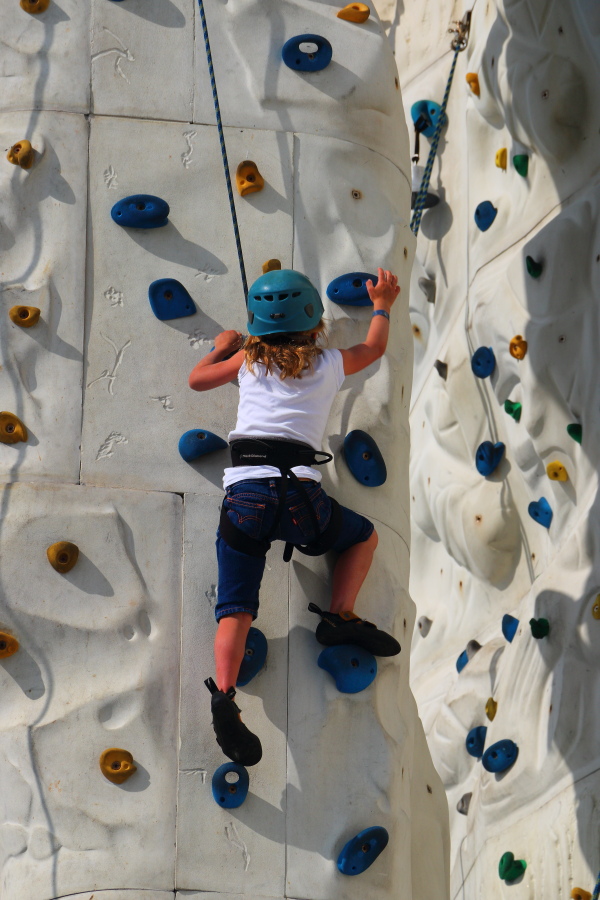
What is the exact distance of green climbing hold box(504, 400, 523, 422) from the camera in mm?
7617

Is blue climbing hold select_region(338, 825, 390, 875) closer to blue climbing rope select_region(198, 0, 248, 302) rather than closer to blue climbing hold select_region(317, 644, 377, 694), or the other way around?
blue climbing hold select_region(317, 644, 377, 694)

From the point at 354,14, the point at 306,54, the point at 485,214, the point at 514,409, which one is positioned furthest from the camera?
the point at 485,214

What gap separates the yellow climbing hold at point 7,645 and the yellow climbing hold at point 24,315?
1.17 metres

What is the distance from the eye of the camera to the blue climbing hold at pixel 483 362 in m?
7.92

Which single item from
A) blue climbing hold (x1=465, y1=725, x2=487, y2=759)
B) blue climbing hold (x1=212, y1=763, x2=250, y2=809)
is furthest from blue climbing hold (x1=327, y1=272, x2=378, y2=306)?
blue climbing hold (x1=465, y1=725, x2=487, y2=759)

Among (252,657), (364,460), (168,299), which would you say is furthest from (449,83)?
(252,657)

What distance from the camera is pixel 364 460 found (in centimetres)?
554

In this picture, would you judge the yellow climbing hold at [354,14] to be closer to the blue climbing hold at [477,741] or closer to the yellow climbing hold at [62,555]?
the yellow climbing hold at [62,555]

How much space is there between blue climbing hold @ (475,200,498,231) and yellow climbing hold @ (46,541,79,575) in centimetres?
381

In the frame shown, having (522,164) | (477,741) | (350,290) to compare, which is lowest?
(477,741)

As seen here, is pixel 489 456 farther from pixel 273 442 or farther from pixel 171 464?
pixel 273 442

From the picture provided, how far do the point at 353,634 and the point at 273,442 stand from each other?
2.52ft

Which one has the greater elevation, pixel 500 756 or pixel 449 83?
pixel 449 83

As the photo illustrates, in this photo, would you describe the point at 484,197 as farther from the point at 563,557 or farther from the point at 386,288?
the point at 386,288
